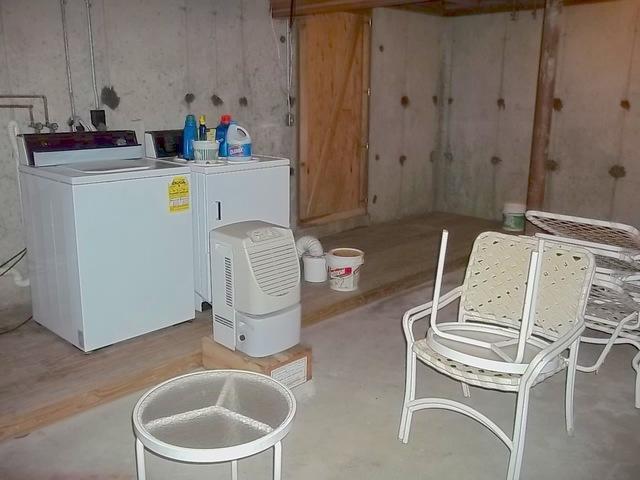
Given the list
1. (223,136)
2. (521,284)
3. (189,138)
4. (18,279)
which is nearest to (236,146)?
(223,136)

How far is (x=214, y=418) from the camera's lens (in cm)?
170

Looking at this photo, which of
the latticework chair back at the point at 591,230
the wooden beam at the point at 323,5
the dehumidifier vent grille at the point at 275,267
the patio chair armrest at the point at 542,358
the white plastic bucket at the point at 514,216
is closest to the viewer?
the patio chair armrest at the point at 542,358

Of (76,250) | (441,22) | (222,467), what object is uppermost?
(441,22)

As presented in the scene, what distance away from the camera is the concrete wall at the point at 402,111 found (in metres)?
5.50

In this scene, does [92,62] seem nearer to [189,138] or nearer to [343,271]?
[189,138]

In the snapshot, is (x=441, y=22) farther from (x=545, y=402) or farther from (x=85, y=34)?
(x=545, y=402)

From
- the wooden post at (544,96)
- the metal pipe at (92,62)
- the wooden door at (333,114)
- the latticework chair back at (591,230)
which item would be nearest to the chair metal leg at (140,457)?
the latticework chair back at (591,230)

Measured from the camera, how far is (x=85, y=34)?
344 centimetres

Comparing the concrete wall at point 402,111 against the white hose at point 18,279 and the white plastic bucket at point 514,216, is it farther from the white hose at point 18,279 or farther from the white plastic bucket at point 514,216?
the white hose at point 18,279

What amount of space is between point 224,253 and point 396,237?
2826mm

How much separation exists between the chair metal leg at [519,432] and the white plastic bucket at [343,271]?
1848 mm

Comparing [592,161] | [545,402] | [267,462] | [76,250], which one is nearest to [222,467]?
[267,462]

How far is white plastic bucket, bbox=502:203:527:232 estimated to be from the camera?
5.57 m

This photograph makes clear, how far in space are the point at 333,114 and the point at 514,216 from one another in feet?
6.35
